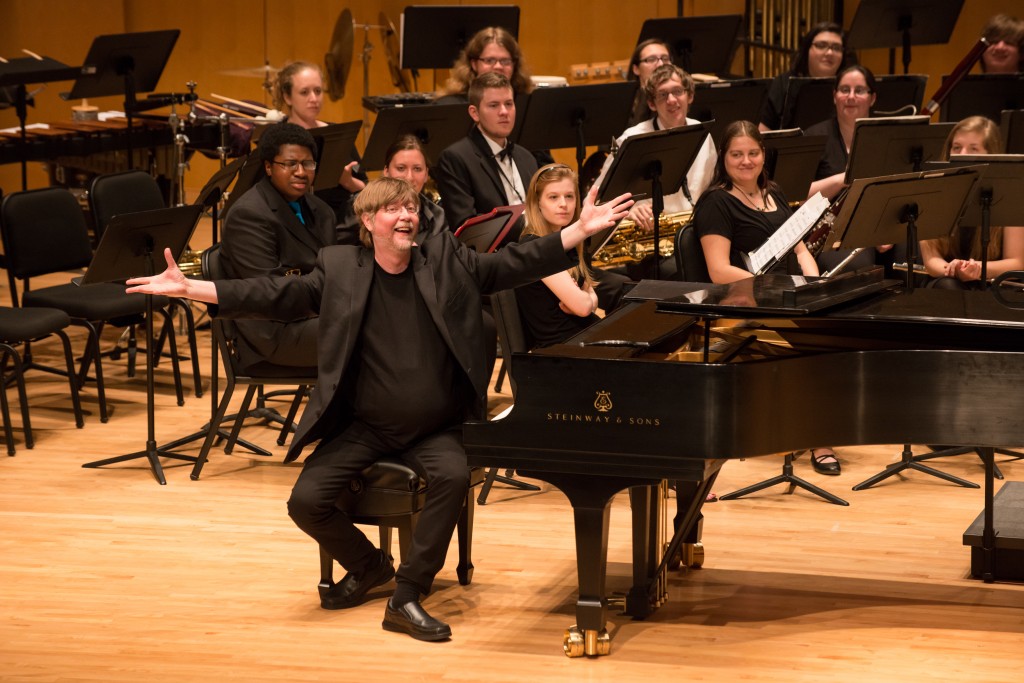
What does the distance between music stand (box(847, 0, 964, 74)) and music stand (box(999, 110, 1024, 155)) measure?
140 centimetres

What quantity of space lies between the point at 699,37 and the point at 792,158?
1.82m

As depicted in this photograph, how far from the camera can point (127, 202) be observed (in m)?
6.58

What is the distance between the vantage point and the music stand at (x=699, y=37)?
763 centimetres

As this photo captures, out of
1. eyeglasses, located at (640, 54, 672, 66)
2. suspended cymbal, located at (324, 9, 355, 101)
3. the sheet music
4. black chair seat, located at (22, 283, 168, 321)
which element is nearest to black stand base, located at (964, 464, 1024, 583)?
the sheet music

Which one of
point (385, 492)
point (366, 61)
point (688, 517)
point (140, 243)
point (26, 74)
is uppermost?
point (366, 61)

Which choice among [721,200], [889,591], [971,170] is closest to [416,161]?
[721,200]

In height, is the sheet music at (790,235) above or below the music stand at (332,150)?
below

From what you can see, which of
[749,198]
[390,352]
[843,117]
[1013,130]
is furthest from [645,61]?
[390,352]

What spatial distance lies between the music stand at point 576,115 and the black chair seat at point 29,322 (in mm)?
2127

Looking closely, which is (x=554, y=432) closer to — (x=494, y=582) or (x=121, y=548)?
(x=494, y=582)

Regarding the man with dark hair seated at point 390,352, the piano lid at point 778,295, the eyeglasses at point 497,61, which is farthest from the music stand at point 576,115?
the man with dark hair seated at point 390,352

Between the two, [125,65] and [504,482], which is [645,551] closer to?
[504,482]

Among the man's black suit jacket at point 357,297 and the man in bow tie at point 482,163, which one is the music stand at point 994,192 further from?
the man in bow tie at point 482,163

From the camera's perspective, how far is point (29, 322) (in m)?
5.70
